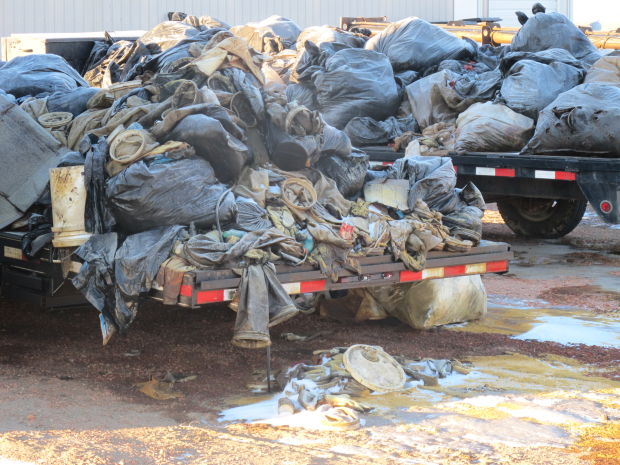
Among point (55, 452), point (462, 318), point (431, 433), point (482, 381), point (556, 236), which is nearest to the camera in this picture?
point (55, 452)

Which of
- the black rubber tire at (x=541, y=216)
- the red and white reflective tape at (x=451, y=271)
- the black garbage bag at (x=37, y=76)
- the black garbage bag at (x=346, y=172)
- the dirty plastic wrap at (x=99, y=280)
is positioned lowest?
the black rubber tire at (x=541, y=216)

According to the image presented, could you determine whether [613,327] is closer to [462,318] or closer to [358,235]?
[462,318]

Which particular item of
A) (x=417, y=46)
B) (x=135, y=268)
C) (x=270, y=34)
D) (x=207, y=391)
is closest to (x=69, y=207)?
(x=135, y=268)

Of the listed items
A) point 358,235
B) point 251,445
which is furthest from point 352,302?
point 251,445

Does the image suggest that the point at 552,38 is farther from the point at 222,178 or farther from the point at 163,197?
the point at 163,197

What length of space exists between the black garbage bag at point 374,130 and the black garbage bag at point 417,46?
1.01 meters

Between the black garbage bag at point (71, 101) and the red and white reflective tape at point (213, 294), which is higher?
the black garbage bag at point (71, 101)

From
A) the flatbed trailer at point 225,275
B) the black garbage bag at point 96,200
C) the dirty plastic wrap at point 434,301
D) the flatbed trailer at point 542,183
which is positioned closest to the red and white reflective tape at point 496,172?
the flatbed trailer at point 542,183

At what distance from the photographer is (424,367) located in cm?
492

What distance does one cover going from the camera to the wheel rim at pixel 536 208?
32.1 ft

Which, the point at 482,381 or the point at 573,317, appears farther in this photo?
the point at 573,317

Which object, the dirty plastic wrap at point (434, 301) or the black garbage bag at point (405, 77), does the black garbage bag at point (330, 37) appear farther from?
the dirty plastic wrap at point (434, 301)

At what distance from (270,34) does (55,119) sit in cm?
576

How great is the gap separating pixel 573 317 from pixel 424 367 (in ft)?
6.12
